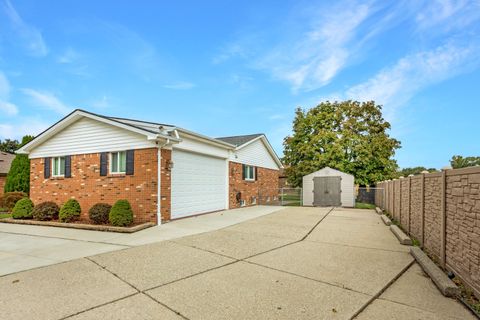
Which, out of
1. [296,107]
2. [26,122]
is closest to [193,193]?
[26,122]

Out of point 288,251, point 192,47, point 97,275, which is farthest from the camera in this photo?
point 192,47

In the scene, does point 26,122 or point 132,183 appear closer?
point 132,183

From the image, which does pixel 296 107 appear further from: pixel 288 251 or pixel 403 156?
pixel 288 251

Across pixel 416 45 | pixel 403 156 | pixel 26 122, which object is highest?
pixel 416 45

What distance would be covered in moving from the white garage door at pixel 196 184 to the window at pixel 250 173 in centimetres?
283

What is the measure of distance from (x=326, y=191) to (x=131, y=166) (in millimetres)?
13052

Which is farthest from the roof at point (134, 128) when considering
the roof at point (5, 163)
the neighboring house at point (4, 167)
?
the roof at point (5, 163)

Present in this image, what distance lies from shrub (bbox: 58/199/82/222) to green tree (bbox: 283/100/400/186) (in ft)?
62.8

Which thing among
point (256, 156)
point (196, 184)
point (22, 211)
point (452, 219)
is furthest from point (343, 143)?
point (22, 211)

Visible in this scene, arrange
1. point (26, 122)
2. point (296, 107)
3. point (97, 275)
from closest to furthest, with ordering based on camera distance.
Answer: point (97, 275) < point (26, 122) < point (296, 107)

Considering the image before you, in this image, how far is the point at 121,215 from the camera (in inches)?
359

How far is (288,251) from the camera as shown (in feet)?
20.4

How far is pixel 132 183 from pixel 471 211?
951 centimetres

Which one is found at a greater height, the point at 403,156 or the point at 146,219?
the point at 403,156
